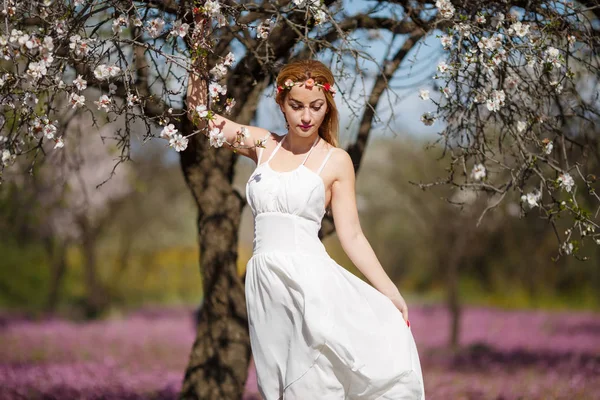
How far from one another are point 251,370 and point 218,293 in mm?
4705

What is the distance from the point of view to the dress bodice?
124 inches

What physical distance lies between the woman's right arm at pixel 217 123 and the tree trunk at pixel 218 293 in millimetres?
1181

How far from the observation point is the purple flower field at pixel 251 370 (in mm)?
6871

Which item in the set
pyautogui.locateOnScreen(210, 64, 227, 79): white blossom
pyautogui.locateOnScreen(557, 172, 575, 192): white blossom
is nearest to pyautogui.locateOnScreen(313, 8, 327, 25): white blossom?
pyautogui.locateOnScreen(210, 64, 227, 79): white blossom

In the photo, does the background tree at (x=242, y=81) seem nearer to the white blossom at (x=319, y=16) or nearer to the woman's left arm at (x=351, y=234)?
the white blossom at (x=319, y=16)

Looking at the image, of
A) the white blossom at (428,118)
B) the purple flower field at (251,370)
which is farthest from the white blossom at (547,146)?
the purple flower field at (251,370)

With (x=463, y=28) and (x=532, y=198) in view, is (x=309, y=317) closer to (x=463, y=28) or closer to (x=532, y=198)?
(x=532, y=198)

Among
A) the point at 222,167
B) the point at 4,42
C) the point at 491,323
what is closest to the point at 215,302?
the point at 222,167

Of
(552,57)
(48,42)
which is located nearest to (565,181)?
(552,57)

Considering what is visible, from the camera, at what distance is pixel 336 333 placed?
118 inches

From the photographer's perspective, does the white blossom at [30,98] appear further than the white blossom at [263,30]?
No

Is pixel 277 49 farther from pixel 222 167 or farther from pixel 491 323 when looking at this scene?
pixel 491 323

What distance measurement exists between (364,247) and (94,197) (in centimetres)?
1767

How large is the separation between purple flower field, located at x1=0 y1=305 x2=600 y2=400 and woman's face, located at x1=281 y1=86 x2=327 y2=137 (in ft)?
12.4
